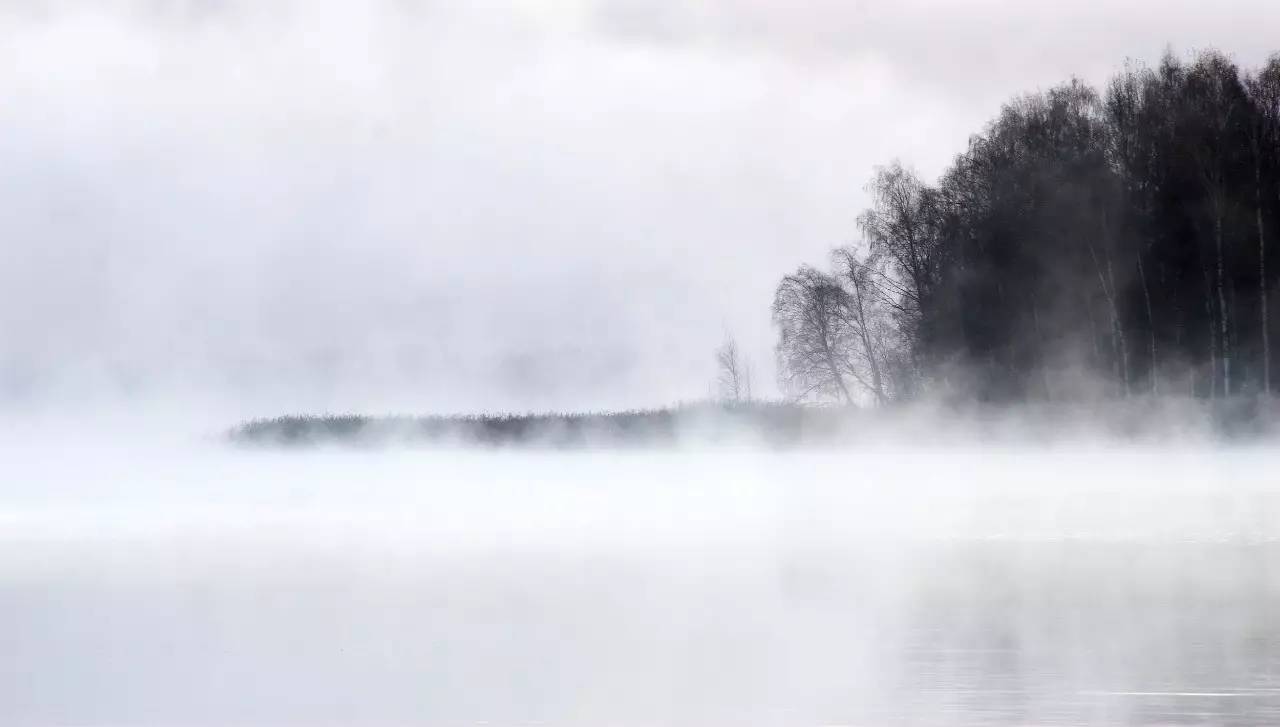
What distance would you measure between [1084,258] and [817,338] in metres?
13.5

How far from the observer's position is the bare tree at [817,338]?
54.3 m

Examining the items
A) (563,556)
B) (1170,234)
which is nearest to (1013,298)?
(1170,234)

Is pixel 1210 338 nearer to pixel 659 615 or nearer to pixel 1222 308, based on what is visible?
pixel 1222 308

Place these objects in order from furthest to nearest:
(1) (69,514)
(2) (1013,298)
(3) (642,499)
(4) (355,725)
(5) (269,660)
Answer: (2) (1013,298) < (3) (642,499) < (1) (69,514) < (5) (269,660) < (4) (355,725)

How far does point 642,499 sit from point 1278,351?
18.2 meters

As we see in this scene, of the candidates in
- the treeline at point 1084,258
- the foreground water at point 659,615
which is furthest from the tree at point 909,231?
the foreground water at point 659,615

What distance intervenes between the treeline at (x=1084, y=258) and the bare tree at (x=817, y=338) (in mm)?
76

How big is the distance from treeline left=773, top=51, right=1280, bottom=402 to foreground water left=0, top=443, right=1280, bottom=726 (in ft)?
45.0

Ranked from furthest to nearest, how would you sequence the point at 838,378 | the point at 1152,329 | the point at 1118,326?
the point at 838,378 < the point at 1118,326 < the point at 1152,329

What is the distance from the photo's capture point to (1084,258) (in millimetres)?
43500

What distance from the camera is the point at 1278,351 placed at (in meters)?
38.9

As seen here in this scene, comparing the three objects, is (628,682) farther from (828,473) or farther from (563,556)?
(828,473)

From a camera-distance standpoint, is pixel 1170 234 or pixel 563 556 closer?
pixel 563 556

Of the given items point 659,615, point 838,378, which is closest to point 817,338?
point 838,378
